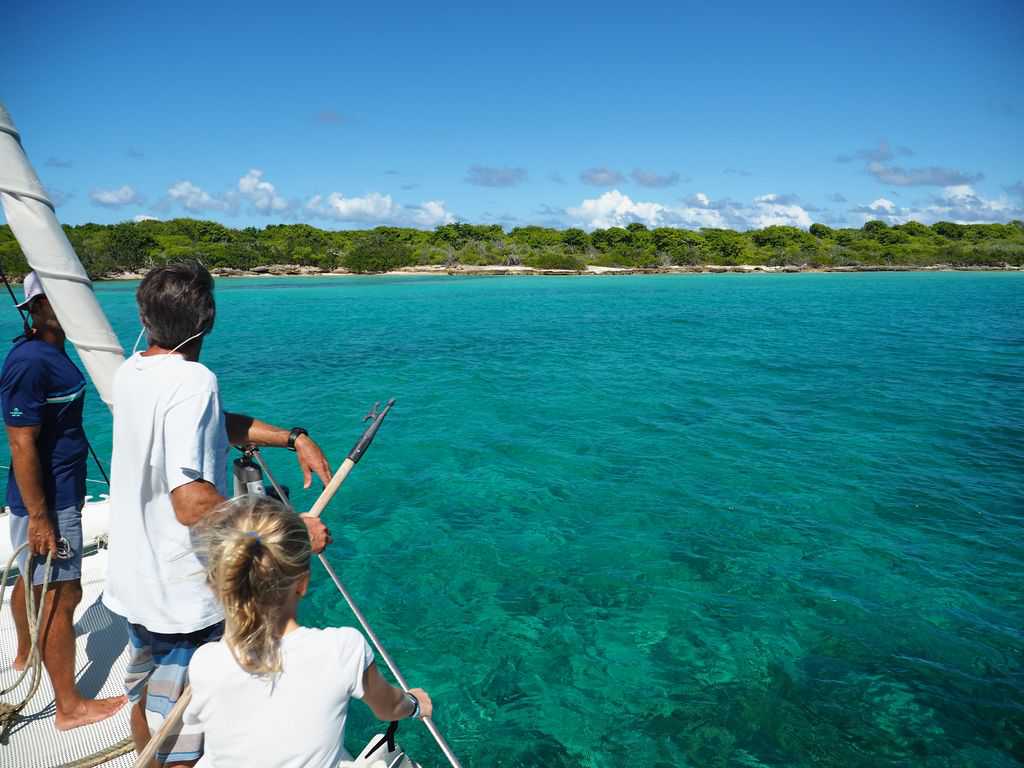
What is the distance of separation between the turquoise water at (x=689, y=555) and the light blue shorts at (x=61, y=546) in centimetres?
209

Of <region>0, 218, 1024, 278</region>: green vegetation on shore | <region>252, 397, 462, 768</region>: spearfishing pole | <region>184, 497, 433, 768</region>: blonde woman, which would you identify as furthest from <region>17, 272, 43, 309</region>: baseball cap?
<region>0, 218, 1024, 278</region>: green vegetation on shore

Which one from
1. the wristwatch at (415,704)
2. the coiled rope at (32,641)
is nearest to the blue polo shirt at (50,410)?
the coiled rope at (32,641)

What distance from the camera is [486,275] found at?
7562 centimetres

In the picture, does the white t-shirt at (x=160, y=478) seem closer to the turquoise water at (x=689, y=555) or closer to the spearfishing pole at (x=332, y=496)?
the spearfishing pole at (x=332, y=496)

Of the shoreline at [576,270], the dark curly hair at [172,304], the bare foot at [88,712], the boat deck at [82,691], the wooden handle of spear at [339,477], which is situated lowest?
the boat deck at [82,691]

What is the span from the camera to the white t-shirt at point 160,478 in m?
1.87

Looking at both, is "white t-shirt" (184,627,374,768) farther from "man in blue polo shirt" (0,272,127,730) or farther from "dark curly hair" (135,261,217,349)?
"man in blue polo shirt" (0,272,127,730)

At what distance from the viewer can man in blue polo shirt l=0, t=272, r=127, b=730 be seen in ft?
8.43

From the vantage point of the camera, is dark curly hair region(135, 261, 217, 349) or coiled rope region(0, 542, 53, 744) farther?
coiled rope region(0, 542, 53, 744)

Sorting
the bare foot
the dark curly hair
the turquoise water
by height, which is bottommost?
the turquoise water

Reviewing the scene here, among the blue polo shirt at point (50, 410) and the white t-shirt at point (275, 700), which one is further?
the blue polo shirt at point (50, 410)

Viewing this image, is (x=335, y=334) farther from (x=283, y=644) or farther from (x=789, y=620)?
(x=283, y=644)

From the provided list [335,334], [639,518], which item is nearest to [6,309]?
[335,334]

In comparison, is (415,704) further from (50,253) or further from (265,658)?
(50,253)
